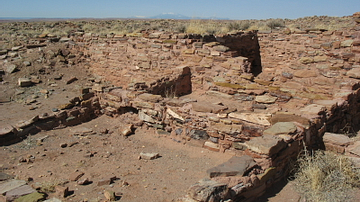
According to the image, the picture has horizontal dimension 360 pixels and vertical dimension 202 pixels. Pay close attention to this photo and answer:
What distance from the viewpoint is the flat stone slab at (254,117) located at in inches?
176

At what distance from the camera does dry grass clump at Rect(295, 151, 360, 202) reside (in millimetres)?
3271

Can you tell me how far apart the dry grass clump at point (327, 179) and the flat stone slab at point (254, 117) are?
2.69ft

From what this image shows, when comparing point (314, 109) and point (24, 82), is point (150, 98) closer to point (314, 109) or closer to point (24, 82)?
point (314, 109)

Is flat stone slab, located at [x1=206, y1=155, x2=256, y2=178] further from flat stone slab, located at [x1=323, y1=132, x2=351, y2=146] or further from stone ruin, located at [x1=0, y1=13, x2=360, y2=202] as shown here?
flat stone slab, located at [x1=323, y1=132, x2=351, y2=146]

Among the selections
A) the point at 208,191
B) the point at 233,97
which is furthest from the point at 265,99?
the point at 208,191

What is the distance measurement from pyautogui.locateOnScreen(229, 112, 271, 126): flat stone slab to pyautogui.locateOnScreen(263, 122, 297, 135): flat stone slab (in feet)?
0.67

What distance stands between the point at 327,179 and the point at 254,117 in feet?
4.78

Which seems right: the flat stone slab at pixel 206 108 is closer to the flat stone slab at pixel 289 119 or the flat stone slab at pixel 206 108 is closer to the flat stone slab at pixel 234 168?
the flat stone slab at pixel 289 119

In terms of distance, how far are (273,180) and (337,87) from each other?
3.38 meters

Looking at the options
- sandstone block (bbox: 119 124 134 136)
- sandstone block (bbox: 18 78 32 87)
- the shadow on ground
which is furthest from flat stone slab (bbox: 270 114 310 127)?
sandstone block (bbox: 18 78 32 87)

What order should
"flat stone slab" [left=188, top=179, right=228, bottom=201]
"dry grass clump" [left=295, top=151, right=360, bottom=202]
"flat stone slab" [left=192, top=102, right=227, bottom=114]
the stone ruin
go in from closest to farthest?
"flat stone slab" [left=188, top=179, right=228, bottom=201], "dry grass clump" [left=295, top=151, right=360, bottom=202], the stone ruin, "flat stone slab" [left=192, top=102, right=227, bottom=114]

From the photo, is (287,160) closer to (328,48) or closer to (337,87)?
(337,87)

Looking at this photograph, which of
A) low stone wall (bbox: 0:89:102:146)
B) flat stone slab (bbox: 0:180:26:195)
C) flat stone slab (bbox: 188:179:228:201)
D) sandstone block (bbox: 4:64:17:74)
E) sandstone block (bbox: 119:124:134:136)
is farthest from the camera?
sandstone block (bbox: 4:64:17:74)

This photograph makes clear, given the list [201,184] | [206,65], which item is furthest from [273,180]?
[206,65]
